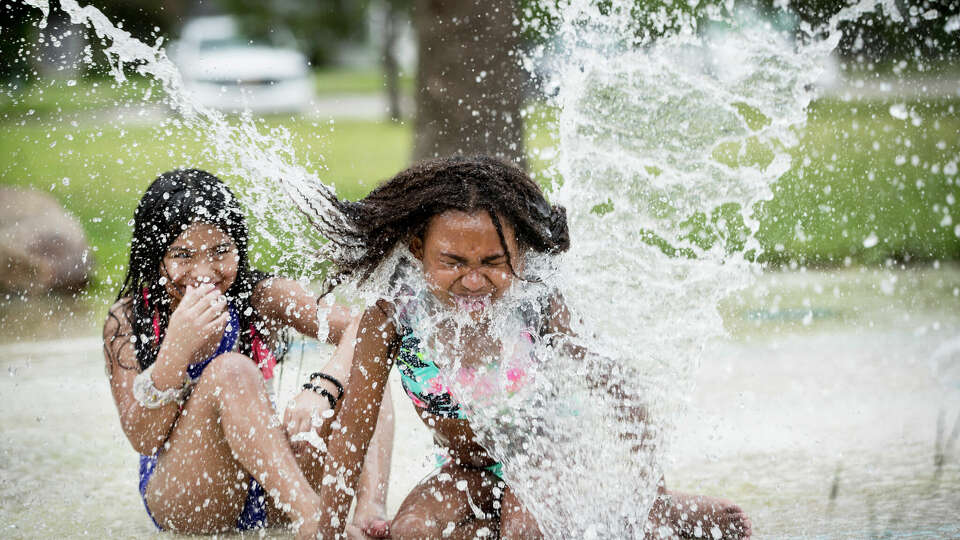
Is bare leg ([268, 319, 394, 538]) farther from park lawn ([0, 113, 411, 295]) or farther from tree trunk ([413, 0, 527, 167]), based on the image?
park lawn ([0, 113, 411, 295])

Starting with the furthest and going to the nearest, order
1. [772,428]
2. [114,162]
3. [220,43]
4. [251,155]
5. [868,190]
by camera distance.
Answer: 1. [220,43]
2. [114,162]
3. [868,190]
4. [772,428]
5. [251,155]

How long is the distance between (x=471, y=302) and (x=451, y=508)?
0.55 m

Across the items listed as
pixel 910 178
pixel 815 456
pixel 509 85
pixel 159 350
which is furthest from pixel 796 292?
pixel 159 350

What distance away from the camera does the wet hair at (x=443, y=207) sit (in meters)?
2.68

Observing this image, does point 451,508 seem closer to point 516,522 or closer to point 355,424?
point 516,522

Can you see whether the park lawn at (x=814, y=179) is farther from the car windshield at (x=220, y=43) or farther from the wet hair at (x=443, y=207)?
the car windshield at (x=220, y=43)

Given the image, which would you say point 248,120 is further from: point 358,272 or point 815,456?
point 815,456

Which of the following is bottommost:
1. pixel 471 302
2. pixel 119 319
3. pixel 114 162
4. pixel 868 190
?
pixel 114 162

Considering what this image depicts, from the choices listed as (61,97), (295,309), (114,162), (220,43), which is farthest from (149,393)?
(220,43)

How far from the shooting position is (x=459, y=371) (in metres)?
2.89

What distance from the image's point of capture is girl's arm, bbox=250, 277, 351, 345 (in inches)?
129

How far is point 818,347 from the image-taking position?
500 cm

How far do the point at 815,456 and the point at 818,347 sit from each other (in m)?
1.56

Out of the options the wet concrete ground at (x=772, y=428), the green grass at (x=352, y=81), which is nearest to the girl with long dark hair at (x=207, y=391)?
the wet concrete ground at (x=772, y=428)
